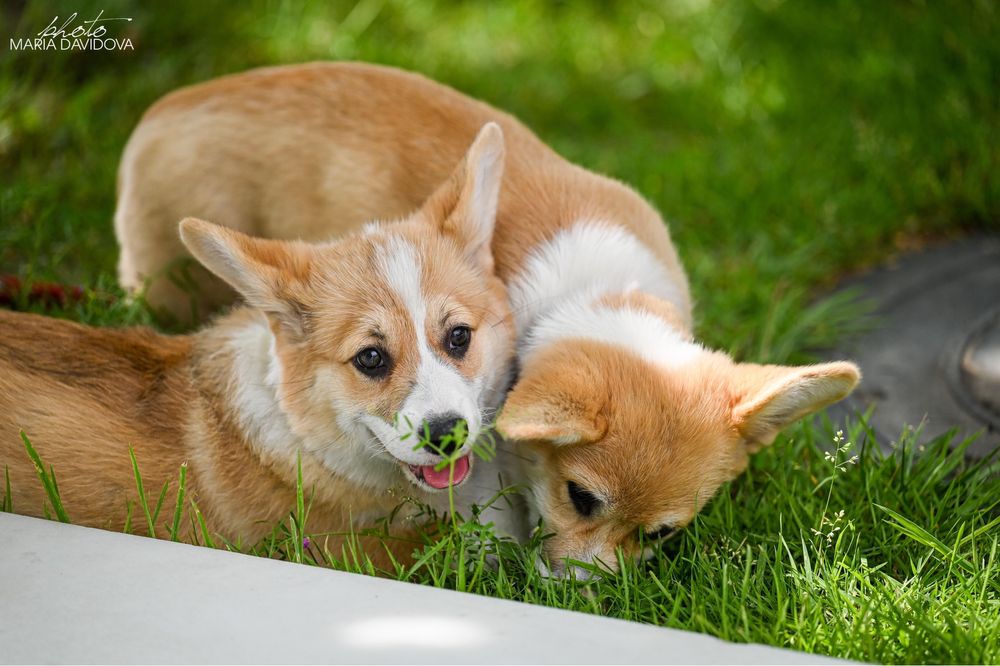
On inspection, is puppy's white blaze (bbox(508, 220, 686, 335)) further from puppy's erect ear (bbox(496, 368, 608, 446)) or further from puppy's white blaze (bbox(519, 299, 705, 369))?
puppy's erect ear (bbox(496, 368, 608, 446))

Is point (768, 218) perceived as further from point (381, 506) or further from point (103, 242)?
point (103, 242)

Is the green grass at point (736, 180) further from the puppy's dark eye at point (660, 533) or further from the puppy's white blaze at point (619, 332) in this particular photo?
the puppy's white blaze at point (619, 332)

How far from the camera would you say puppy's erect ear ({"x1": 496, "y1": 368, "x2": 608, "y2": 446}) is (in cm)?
233

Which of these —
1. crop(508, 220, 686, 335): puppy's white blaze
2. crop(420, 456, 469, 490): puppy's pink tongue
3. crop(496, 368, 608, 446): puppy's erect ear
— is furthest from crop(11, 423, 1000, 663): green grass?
crop(508, 220, 686, 335): puppy's white blaze

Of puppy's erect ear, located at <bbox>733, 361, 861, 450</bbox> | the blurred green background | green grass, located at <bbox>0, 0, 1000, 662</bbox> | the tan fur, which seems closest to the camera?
puppy's erect ear, located at <bbox>733, 361, 861, 450</bbox>

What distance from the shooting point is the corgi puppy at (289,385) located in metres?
2.65

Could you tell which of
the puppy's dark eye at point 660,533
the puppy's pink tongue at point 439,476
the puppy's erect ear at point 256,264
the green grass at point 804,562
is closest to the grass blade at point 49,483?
the green grass at point 804,562

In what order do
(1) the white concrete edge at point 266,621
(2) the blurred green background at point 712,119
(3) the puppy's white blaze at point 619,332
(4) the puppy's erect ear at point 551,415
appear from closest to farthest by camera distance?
(1) the white concrete edge at point 266,621
(4) the puppy's erect ear at point 551,415
(3) the puppy's white blaze at point 619,332
(2) the blurred green background at point 712,119

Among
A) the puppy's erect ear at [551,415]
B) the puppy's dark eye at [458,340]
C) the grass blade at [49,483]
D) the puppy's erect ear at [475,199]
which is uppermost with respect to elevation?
the puppy's erect ear at [475,199]

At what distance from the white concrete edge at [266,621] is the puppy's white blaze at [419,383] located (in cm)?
41

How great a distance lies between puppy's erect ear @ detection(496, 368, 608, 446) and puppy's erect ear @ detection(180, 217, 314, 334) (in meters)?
0.71

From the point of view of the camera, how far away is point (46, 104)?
503cm

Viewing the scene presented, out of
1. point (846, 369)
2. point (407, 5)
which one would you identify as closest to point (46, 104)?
point (407, 5)

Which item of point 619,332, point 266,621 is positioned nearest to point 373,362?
point 619,332
